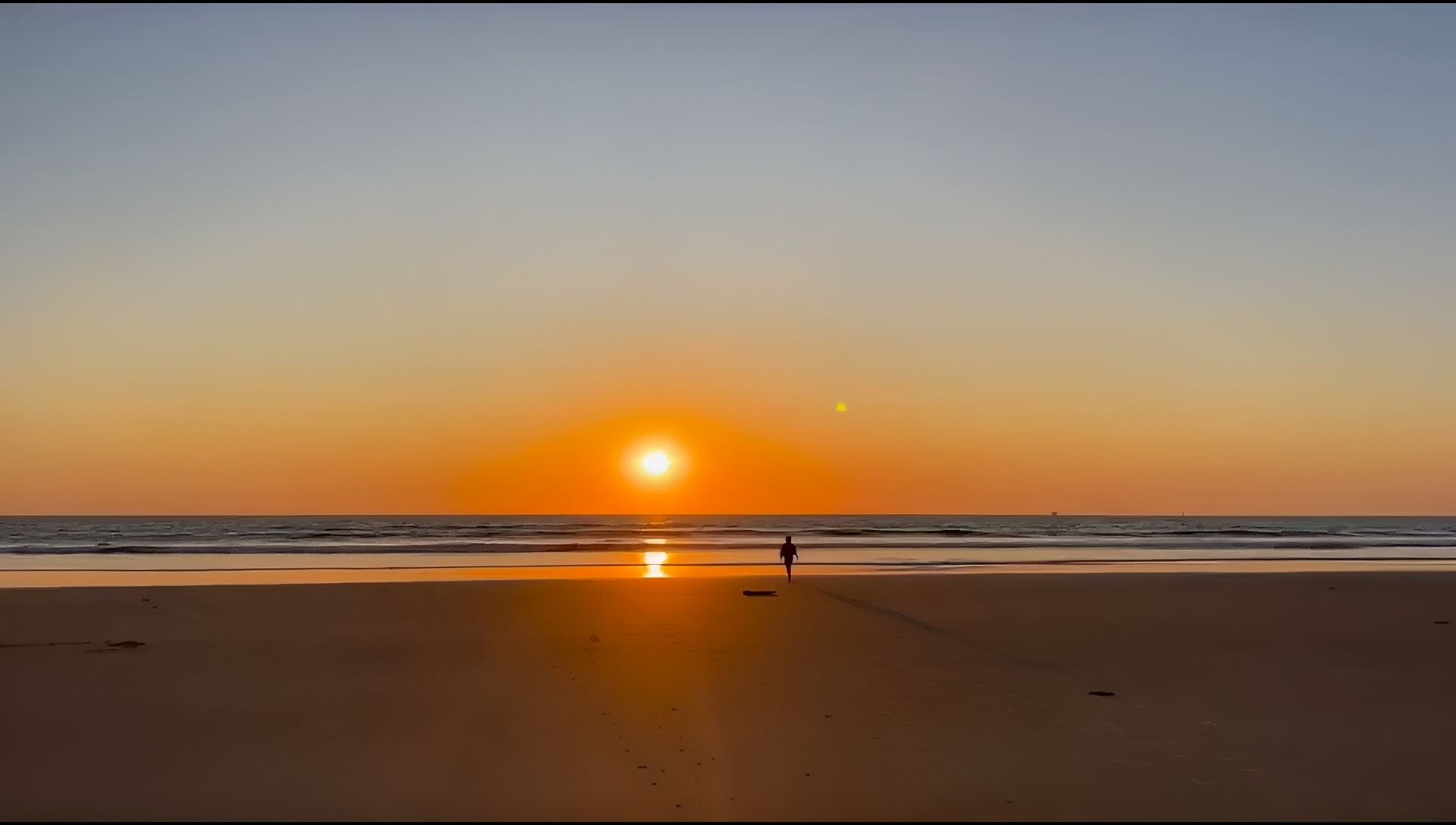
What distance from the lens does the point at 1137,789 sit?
8953 mm

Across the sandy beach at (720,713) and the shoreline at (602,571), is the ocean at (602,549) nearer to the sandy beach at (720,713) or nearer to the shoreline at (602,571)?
the shoreline at (602,571)

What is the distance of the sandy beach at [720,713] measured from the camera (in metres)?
8.70

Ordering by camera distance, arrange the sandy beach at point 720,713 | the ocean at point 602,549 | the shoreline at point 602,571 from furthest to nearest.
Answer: the ocean at point 602,549 → the shoreline at point 602,571 → the sandy beach at point 720,713

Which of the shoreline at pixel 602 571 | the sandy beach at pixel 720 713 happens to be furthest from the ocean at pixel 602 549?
the sandy beach at pixel 720 713

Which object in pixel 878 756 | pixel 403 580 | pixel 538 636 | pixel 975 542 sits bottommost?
pixel 878 756

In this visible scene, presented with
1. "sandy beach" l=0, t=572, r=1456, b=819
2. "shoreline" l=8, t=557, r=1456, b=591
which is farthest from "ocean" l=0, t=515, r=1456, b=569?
"sandy beach" l=0, t=572, r=1456, b=819

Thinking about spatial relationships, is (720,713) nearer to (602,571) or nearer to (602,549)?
(602,571)

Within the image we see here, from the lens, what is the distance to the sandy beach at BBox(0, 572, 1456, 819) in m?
8.70

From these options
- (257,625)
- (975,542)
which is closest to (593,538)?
(975,542)

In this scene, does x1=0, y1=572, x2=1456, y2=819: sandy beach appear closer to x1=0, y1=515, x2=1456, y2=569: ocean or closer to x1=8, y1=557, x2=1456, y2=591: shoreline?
x1=8, y1=557, x2=1456, y2=591: shoreline

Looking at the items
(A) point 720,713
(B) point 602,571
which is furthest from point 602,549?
(A) point 720,713

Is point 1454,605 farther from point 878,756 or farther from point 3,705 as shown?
point 3,705

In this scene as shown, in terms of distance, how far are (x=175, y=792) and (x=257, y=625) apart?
10294mm

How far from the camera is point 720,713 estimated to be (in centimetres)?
1162
